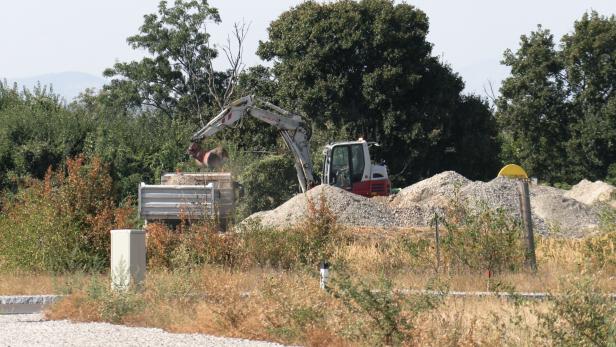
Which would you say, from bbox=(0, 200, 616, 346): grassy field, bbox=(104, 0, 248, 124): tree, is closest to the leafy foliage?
bbox=(104, 0, 248, 124): tree

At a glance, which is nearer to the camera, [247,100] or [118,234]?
[118,234]

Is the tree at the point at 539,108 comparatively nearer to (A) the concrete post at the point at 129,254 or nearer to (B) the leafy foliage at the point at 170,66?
(B) the leafy foliage at the point at 170,66

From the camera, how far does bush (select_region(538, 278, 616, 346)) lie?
10.6 m

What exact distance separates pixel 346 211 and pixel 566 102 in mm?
29290

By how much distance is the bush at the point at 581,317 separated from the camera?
1055 cm

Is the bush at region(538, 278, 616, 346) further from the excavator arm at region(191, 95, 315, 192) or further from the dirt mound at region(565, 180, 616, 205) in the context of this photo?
the dirt mound at region(565, 180, 616, 205)

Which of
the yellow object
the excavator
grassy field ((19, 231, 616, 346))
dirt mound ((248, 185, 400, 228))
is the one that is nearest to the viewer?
grassy field ((19, 231, 616, 346))

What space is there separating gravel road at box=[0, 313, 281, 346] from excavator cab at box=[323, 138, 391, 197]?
948 inches

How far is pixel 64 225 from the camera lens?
2047cm

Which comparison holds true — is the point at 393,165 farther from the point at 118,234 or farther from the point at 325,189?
the point at 118,234

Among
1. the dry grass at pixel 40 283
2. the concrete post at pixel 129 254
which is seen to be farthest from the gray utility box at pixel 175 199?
the concrete post at pixel 129 254

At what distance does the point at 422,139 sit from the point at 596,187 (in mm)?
10405

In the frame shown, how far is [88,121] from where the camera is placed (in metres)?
46.0

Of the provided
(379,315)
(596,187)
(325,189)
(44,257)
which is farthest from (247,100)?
(379,315)
